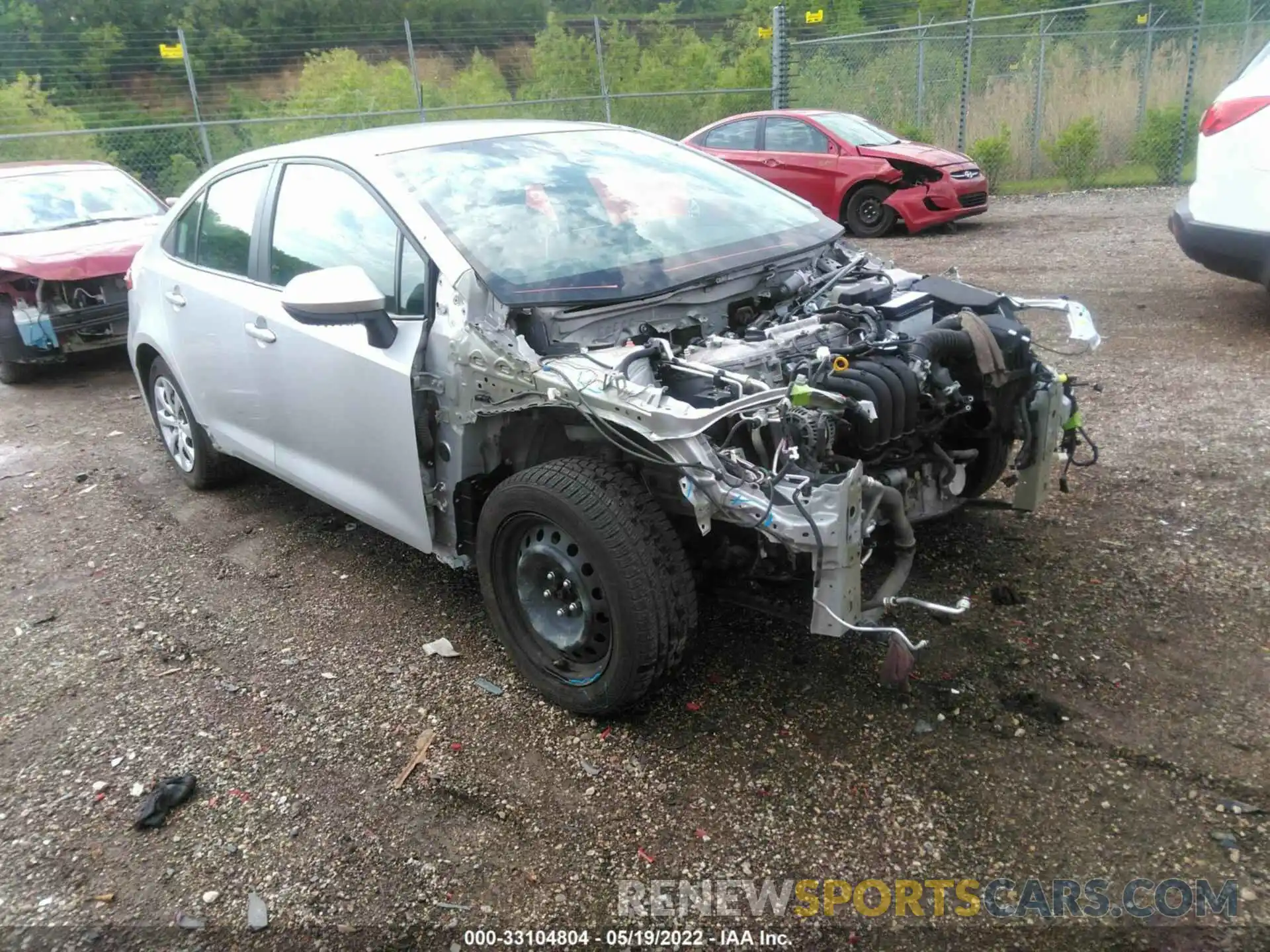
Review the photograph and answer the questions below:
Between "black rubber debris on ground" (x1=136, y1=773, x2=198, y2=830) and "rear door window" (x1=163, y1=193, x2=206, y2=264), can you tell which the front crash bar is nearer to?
"black rubber debris on ground" (x1=136, y1=773, x2=198, y2=830)

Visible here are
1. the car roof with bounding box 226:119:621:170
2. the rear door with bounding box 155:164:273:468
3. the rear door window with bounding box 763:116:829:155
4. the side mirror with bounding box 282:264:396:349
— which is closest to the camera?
the side mirror with bounding box 282:264:396:349

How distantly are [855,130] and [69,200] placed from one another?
841 centimetres

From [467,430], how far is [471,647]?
885 millimetres

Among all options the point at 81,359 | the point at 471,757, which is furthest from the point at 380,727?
the point at 81,359

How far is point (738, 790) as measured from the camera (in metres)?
2.69

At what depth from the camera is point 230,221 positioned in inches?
167

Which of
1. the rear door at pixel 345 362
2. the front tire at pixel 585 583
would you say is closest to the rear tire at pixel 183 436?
the rear door at pixel 345 362

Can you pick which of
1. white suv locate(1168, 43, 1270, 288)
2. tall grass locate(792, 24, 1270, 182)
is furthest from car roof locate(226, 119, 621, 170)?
tall grass locate(792, 24, 1270, 182)

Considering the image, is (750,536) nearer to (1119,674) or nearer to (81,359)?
(1119,674)

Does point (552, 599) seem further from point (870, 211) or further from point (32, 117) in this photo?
point (32, 117)

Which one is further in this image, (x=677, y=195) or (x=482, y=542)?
(x=677, y=195)

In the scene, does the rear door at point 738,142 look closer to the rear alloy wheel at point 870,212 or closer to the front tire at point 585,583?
the rear alloy wheel at point 870,212

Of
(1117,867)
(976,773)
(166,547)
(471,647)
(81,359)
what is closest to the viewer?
(1117,867)

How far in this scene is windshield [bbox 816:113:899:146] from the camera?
11.0 metres
